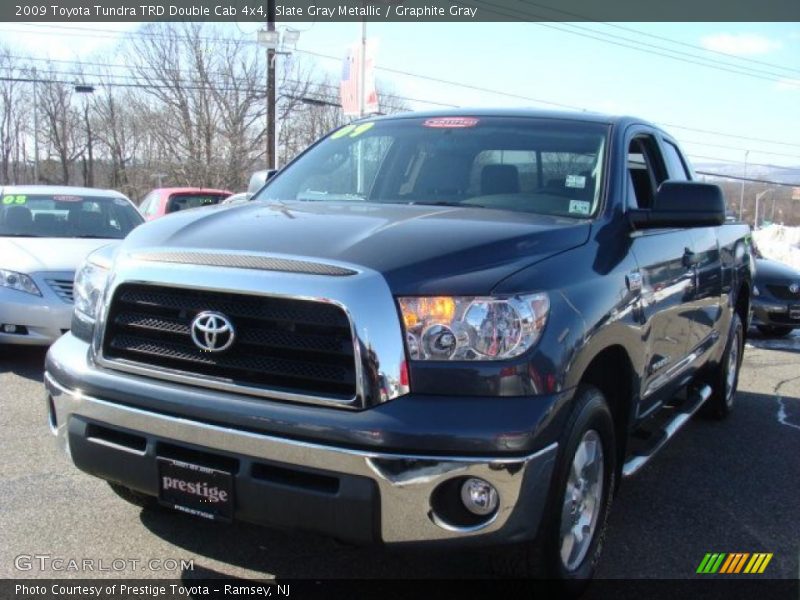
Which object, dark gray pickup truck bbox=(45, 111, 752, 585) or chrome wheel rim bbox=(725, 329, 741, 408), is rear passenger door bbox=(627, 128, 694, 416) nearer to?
dark gray pickup truck bbox=(45, 111, 752, 585)

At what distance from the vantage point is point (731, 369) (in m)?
6.01

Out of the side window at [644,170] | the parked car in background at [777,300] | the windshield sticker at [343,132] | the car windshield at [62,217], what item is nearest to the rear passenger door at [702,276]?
the side window at [644,170]

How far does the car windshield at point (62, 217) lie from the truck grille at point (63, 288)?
114 centimetres

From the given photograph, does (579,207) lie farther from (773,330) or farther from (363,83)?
(363,83)

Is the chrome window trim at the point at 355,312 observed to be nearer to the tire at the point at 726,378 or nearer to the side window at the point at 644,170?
the side window at the point at 644,170

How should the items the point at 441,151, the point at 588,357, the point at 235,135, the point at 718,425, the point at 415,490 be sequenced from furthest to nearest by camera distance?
the point at 235,135
the point at 718,425
the point at 441,151
the point at 588,357
the point at 415,490

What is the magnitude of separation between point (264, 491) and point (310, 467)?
18 cm

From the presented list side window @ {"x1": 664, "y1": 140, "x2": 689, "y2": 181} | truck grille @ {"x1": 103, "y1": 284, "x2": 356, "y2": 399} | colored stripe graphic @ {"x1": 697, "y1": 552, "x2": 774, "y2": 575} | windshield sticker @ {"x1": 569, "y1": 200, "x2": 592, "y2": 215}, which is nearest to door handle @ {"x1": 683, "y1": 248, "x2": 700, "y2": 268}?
side window @ {"x1": 664, "y1": 140, "x2": 689, "y2": 181}

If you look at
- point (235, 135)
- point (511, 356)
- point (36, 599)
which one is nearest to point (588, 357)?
point (511, 356)

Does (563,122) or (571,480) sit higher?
(563,122)

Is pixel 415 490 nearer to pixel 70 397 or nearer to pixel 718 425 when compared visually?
pixel 70 397

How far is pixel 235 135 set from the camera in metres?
43.2

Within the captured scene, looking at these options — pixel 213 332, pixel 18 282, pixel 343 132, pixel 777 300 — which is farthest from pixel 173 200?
pixel 213 332

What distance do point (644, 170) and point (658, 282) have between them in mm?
957
